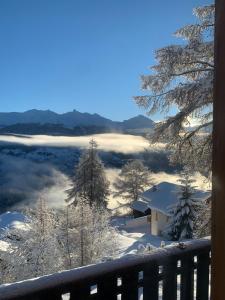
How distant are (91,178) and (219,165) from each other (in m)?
32.9

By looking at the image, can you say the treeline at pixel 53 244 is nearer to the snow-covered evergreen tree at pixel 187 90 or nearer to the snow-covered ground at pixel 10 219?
the snow-covered evergreen tree at pixel 187 90

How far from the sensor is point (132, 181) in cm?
4603

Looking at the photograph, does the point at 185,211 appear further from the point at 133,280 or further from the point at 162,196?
the point at 133,280

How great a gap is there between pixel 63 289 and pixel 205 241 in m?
1.14

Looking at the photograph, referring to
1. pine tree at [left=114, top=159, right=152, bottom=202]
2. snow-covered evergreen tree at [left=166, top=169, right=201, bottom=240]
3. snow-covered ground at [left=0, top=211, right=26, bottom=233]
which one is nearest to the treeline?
snow-covered evergreen tree at [left=166, top=169, right=201, bottom=240]

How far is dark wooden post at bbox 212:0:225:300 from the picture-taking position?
5.41ft

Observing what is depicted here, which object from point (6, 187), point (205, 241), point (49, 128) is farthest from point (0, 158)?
point (205, 241)

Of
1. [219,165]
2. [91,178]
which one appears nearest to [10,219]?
[91,178]

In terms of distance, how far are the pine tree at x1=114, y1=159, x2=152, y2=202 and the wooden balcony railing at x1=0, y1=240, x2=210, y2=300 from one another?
42.7 meters

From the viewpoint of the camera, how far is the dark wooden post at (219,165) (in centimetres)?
165

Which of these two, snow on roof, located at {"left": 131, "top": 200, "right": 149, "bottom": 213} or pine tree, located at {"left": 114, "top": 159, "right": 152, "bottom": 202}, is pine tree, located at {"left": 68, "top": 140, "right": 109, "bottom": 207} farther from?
pine tree, located at {"left": 114, "top": 159, "right": 152, "bottom": 202}

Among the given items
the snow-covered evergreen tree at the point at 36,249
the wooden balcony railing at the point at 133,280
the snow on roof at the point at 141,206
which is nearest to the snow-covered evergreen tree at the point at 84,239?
the snow-covered evergreen tree at the point at 36,249

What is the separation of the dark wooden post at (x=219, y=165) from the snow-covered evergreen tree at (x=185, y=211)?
73.9 feet

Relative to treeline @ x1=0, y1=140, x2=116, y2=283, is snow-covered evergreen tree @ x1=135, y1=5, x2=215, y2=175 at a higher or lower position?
higher
